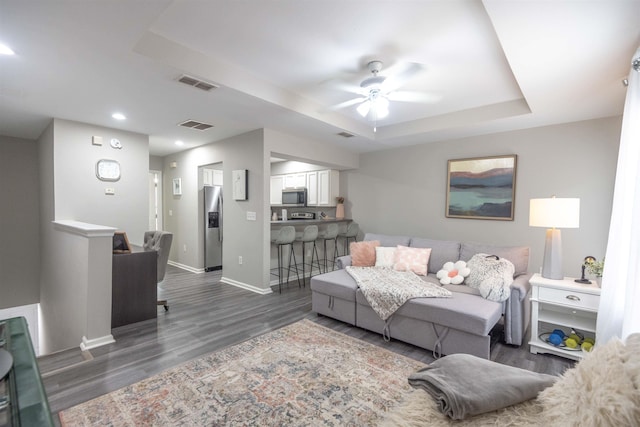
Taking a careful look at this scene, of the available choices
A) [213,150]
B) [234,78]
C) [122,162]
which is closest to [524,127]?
[234,78]

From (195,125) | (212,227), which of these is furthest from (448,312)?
(212,227)

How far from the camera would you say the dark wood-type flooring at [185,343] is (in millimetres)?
2080

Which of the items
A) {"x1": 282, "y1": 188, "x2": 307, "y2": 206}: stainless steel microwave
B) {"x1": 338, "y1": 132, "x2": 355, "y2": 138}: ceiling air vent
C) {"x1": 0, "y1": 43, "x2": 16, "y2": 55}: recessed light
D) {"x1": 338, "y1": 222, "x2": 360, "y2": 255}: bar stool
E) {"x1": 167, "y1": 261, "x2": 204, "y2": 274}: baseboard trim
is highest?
{"x1": 0, "y1": 43, "x2": 16, "y2": 55}: recessed light

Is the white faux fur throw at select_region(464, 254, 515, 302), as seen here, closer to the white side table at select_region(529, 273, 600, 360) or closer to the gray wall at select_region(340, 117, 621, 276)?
the white side table at select_region(529, 273, 600, 360)

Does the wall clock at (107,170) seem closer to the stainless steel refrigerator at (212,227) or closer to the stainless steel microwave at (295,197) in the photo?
the stainless steel refrigerator at (212,227)

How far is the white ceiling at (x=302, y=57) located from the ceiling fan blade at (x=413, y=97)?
80 millimetres

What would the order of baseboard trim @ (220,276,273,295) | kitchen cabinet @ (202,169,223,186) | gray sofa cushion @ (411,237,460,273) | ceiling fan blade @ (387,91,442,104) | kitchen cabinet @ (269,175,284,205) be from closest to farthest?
1. ceiling fan blade @ (387,91,442,104)
2. gray sofa cushion @ (411,237,460,273)
3. baseboard trim @ (220,276,273,295)
4. kitchen cabinet @ (202,169,223,186)
5. kitchen cabinet @ (269,175,284,205)

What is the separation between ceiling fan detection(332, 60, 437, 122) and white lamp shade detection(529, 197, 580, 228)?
165 centimetres

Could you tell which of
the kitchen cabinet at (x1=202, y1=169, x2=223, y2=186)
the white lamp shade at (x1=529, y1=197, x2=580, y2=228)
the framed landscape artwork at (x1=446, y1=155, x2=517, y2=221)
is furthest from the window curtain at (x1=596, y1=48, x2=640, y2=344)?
the kitchen cabinet at (x1=202, y1=169, x2=223, y2=186)

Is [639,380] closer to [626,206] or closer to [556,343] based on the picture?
[626,206]

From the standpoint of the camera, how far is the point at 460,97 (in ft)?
10.7

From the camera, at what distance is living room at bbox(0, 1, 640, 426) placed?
2088 mm

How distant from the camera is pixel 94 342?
255 centimetres

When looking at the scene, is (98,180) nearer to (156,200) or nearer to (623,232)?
(156,200)
